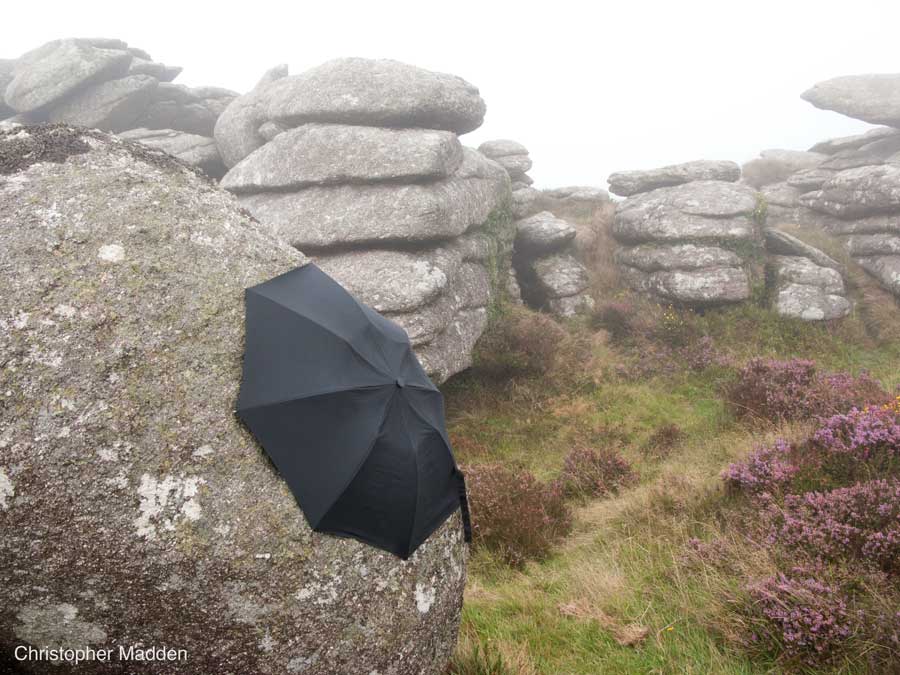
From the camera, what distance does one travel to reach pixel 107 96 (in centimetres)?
2052

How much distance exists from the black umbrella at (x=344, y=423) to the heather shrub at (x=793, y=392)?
7.53 m

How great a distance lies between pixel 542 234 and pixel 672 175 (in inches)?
236

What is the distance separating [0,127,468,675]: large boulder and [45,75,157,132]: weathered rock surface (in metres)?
21.0

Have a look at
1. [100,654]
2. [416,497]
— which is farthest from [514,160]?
[100,654]

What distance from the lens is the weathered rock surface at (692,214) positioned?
15711 mm

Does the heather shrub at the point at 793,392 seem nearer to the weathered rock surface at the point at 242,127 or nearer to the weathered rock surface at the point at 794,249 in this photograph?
the weathered rock surface at the point at 794,249

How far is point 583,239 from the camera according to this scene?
62.2 ft

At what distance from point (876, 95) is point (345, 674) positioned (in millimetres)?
31859

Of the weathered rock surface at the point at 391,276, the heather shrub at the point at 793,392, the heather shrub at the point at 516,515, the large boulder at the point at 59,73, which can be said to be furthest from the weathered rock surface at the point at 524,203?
the large boulder at the point at 59,73

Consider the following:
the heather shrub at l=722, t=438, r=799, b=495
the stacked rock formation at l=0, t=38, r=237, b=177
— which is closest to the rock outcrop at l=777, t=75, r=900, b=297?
the heather shrub at l=722, t=438, r=799, b=495

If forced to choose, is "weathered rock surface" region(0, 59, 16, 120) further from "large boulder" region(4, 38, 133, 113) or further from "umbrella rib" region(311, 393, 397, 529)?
"umbrella rib" region(311, 393, 397, 529)

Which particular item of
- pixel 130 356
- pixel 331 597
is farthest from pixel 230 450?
pixel 331 597

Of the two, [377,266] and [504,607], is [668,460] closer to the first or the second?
[504,607]

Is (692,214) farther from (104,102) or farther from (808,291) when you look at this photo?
(104,102)
